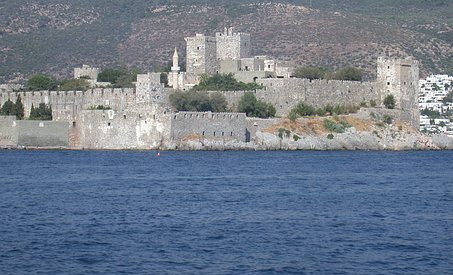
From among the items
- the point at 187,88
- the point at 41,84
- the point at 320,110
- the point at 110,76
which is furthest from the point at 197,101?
the point at 41,84

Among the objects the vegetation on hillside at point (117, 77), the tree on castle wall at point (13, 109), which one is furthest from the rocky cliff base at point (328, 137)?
the tree on castle wall at point (13, 109)

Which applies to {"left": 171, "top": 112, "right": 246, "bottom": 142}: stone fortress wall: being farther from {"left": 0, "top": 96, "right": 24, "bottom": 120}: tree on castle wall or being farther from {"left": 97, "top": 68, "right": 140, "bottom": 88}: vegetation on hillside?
{"left": 0, "top": 96, "right": 24, "bottom": 120}: tree on castle wall

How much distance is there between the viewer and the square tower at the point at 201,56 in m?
66.8

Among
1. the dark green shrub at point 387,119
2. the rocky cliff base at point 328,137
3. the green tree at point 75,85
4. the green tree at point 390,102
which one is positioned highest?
the green tree at point 75,85

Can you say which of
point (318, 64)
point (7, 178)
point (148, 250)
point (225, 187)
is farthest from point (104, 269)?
point (318, 64)

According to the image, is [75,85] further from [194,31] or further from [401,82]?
[194,31]

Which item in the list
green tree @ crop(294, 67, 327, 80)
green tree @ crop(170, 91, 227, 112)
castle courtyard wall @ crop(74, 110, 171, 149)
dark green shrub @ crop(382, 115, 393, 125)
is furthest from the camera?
green tree @ crop(294, 67, 327, 80)

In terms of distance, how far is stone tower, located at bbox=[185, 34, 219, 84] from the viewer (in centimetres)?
6675

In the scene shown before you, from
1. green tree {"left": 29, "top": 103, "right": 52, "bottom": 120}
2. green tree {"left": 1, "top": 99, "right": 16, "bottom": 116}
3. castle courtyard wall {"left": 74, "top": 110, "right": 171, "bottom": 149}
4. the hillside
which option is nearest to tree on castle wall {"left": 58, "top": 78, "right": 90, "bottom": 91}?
green tree {"left": 29, "top": 103, "right": 52, "bottom": 120}

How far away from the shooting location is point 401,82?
68000mm

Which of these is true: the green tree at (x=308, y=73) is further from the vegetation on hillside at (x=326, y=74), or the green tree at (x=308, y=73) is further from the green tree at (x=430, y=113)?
the green tree at (x=430, y=113)

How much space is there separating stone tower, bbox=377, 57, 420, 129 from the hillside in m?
24.0

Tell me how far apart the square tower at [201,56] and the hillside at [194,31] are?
1070 inches

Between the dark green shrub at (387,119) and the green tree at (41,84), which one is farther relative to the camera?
the green tree at (41,84)
